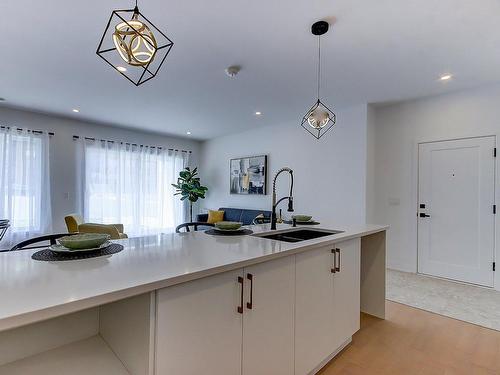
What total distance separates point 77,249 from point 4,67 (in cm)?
306

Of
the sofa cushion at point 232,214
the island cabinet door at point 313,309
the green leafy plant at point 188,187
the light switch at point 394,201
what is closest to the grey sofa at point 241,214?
the sofa cushion at point 232,214

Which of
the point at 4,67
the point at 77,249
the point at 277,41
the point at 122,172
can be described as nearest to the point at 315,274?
the point at 77,249

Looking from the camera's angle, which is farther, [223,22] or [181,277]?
[223,22]

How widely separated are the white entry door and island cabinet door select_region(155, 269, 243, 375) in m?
3.73

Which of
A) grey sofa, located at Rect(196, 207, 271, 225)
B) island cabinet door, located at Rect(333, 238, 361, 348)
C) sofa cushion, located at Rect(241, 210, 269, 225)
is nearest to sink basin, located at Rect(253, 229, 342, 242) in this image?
island cabinet door, located at Rect(333, 238, 361, 348)

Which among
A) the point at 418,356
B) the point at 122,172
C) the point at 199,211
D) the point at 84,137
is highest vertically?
the point at 84,137

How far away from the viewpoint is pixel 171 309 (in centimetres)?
98

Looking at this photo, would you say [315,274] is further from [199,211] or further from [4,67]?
[199,211]

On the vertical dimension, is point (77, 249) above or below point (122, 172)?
below

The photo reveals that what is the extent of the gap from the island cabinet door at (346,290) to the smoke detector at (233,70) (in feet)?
7.12

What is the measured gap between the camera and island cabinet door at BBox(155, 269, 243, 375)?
0.97 metres

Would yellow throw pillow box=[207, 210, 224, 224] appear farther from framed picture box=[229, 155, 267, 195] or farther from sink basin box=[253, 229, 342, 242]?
sink basin box=[253, 229, 342, 242]

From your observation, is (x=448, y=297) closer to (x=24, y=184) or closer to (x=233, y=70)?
(x=233, y=70)

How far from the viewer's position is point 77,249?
125cm
